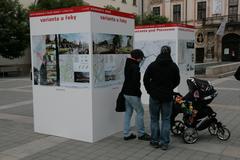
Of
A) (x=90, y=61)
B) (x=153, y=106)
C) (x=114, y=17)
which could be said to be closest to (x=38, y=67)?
(x=90, y=61)

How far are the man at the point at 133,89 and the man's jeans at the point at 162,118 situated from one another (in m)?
0.52

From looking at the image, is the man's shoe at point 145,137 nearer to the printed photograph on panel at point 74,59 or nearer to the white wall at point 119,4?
the printed photograph on panel at point 74,59

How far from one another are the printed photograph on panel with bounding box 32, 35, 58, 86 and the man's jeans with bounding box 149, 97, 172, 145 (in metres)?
2.15

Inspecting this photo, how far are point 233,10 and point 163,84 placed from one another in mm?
44631

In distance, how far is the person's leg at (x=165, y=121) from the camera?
5777 mm

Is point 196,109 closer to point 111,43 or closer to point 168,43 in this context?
point 111,43

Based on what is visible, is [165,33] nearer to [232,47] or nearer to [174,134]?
[174,134]

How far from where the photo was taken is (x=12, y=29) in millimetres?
25219

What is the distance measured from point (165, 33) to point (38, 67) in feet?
16.3

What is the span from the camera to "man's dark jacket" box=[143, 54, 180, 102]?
563 centimetres

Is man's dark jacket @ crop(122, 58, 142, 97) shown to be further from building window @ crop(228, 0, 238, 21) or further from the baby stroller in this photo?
building window @ crop(228, 0, 238, 21)

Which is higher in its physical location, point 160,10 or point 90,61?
point 160,10

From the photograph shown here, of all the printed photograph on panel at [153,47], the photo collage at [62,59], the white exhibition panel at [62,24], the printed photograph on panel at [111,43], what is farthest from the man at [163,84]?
Answer: the printed photograph on panel at [153,47]

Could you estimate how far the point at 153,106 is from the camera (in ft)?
19.2
